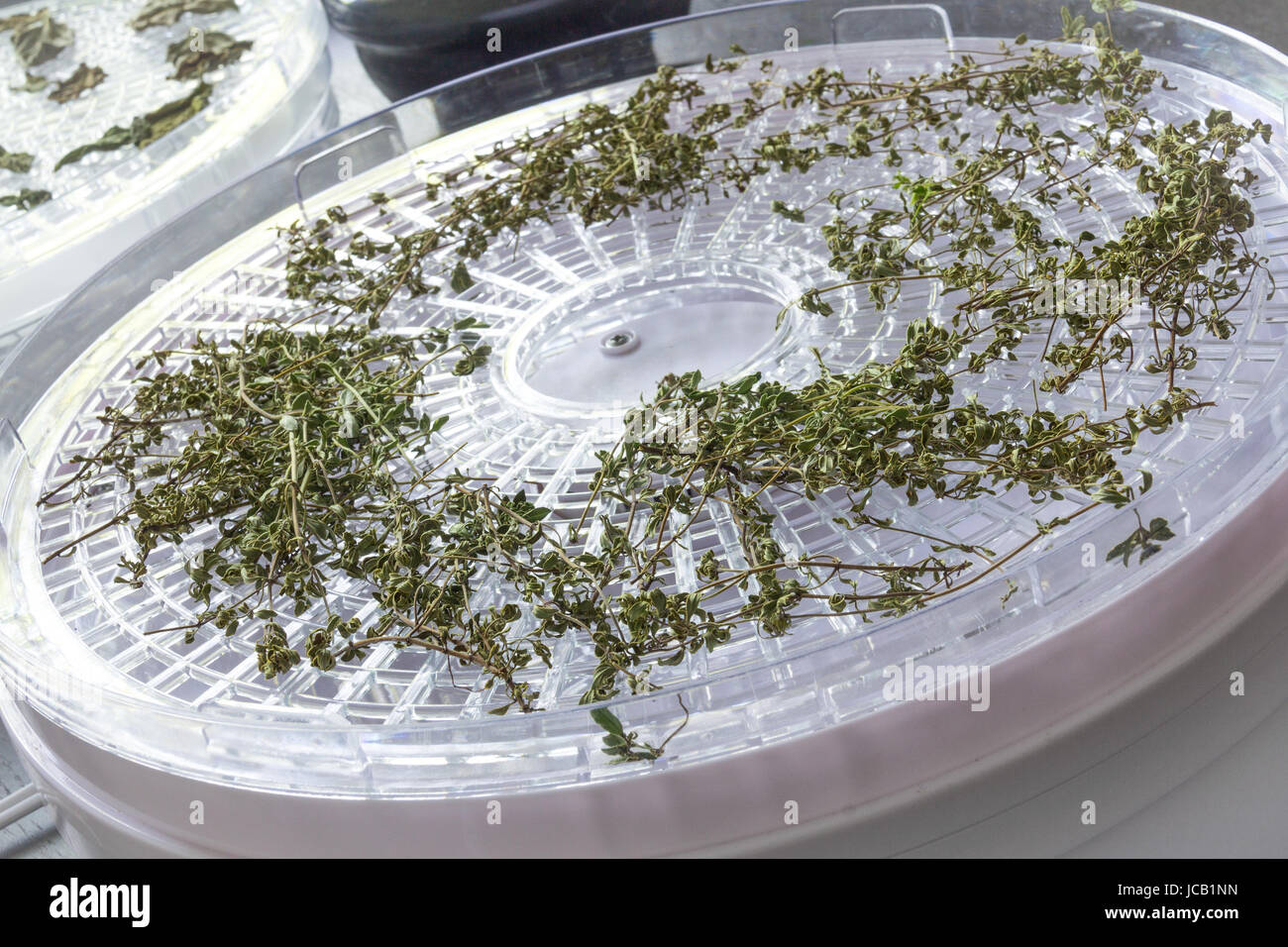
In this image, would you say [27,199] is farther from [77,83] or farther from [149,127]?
[77,83]

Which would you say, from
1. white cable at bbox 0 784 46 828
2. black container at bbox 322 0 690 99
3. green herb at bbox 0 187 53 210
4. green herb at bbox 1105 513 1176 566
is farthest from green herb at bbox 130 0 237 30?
green herb at bbox 1105 513 1176 566

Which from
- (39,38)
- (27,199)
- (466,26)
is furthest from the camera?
(39,38)

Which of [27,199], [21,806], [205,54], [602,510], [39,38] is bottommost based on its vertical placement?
[21,806]

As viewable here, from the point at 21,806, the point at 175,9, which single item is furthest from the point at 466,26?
the point at 21,806

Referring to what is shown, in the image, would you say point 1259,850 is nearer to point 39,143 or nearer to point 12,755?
point 12,755

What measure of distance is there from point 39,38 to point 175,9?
23 cm

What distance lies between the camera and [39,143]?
1.68m

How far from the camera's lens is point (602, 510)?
2.90 feet

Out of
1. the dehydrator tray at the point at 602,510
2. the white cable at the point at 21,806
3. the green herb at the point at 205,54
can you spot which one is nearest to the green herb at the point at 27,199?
the green herb at the point at 205,54

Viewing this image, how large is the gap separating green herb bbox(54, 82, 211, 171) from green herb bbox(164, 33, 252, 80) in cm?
7

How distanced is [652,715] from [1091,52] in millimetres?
833

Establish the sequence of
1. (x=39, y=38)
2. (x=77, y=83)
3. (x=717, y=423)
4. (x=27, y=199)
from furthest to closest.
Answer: (x=39, y=38), (x=77, y=83), (x=27, y=199), (x=717, y=423)

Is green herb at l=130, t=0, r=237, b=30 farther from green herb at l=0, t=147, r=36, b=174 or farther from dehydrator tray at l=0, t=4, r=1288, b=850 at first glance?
dehydrator tray at l=0, t=4, r=1288, b=850
